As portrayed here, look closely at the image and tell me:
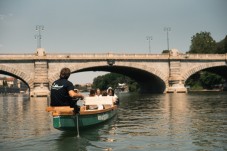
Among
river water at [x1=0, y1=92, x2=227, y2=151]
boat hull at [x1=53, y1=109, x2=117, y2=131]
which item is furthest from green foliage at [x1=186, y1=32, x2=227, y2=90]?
boat hull at [x1=53, y1=109, x2=117, y2=131]

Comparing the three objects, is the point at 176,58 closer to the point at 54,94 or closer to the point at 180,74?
the point at 180,74

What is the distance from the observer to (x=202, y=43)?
343 feet

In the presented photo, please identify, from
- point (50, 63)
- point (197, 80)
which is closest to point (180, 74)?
point (50, 63)

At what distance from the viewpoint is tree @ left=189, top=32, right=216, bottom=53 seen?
335 feet

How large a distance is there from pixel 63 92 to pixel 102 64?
148ft

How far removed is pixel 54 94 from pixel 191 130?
19.5ft

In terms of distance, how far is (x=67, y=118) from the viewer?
1314 cm

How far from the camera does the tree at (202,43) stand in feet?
335

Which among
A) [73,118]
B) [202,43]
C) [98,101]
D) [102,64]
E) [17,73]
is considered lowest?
[73,118]

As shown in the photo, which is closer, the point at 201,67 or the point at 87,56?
the point at 87,56

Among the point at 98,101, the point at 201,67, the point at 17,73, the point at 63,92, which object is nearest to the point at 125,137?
the point at 63,92

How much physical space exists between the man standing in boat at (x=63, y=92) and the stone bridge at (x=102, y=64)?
41607mm

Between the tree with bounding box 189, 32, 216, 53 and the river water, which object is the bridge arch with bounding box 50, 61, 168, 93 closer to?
the tree with bounding box 189, 32, 216, 53

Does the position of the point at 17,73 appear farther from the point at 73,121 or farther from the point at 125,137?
the point at 125,137
